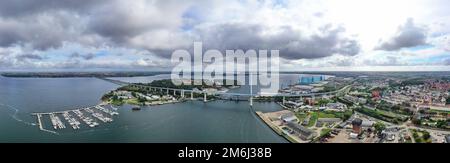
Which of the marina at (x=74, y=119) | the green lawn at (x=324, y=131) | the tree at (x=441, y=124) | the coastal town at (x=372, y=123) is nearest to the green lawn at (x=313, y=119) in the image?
the coastal town at (x=372, y=123)

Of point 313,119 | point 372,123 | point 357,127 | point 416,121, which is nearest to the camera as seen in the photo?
point 357,127

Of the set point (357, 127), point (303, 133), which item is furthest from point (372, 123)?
point (303, 133)

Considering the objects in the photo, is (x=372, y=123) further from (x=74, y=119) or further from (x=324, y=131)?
(x=74, y=119)

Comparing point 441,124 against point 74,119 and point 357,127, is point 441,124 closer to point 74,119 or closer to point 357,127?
point 357,127

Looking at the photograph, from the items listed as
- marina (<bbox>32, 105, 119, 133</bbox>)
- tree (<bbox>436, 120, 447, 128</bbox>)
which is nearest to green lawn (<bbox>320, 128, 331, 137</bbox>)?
tree (<bbox>436, 120, 447, 128</bbox>)

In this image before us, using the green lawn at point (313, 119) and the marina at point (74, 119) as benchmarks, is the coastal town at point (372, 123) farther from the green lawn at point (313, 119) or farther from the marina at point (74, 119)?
the marina at point (74, 119)

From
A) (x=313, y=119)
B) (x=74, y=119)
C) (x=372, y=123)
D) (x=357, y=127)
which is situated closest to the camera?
(x=357, y=127)

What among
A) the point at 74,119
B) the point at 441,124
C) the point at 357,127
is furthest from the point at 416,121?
the point at 74,119

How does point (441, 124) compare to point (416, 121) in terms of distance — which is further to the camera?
point (416, 121)

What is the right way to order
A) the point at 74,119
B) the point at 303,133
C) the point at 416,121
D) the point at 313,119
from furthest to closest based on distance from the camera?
the point at 313,119 → the point at 74,119 → the point at 416,121 → the point at 303,133

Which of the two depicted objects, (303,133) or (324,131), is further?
(324,131)

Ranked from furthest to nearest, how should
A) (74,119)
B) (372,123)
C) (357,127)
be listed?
(74,119) → (372,123) → (357,127)
